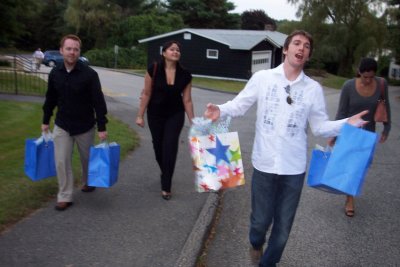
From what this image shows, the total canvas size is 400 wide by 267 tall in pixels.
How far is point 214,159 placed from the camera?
3893 millimetres

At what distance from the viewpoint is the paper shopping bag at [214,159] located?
3887 mm

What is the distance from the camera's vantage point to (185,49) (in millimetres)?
36219

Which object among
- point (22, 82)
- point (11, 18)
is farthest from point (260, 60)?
point (11, 18)

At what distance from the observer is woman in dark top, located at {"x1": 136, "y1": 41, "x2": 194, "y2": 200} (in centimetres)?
550

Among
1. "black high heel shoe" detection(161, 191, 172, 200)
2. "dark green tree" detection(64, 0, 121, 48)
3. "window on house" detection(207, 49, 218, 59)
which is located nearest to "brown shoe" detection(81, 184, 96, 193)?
"black high heel shoe" detection(161, 191, 172, 200)

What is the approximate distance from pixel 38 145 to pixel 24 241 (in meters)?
1.37

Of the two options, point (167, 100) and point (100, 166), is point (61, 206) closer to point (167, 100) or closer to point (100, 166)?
point (100, 166)

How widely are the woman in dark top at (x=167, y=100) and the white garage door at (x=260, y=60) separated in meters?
29.2

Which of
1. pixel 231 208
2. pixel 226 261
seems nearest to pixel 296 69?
pixel 226 261

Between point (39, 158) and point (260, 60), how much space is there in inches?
1282

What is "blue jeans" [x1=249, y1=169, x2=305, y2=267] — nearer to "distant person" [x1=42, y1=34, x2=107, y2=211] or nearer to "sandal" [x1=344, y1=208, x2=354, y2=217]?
"sandal" [x1=344, y1=208, x2=354, y2=217]

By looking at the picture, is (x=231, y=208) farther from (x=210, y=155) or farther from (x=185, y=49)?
(x=185, y=49)

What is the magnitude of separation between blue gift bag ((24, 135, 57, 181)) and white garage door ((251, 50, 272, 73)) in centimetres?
2978

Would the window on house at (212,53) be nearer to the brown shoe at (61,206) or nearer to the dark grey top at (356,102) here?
the dark grey top at (356,102)
